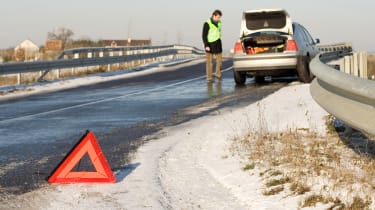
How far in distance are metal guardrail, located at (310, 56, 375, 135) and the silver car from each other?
9.69 m

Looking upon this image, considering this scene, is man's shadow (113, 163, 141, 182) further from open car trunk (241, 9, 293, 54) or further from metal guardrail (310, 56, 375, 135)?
open car trunk (241, 9, 293, 54)

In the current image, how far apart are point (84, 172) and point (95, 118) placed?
490 cm

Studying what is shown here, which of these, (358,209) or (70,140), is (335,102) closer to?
(358,209)

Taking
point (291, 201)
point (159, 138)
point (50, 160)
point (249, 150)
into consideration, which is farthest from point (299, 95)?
point (291, 201)

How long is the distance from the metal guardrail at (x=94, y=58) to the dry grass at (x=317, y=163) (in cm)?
1276

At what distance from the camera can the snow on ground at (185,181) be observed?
16.9 feet

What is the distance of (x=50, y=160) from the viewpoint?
7.02 metres

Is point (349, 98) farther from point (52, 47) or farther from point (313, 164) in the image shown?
point (52, 47)

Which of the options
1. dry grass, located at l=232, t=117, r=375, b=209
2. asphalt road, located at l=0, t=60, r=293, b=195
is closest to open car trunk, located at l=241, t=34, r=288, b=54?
asphalt road, located at l=0, t=60, r=293, b=195

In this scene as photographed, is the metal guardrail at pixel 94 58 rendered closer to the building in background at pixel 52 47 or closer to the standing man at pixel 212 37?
the standing man at pixel 212 37

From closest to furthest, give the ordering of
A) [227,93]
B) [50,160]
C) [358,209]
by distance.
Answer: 1. [358,209]
2. [50,160]
3. [227,93]

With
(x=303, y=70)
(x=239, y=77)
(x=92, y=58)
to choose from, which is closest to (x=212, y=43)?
(x=239, y=77)

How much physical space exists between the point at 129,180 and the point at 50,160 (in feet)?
4.76

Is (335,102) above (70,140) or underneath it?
above
